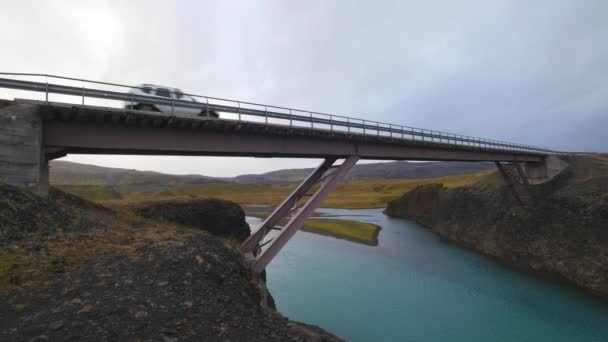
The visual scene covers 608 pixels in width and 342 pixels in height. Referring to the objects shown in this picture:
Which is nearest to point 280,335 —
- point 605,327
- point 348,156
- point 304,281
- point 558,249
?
point 348,156

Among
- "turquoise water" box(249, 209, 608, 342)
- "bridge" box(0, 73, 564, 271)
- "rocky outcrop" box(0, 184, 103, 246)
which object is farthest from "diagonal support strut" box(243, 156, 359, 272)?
"rocky outcrop" box(0, 184, 103, 246)

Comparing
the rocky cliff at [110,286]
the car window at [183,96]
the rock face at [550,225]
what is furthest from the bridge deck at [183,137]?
the rock face at [550,225]

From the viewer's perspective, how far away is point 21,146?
318 inches

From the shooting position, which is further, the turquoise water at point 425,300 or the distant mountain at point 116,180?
the distant mountain at point 116,180

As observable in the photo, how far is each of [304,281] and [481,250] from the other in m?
21.9

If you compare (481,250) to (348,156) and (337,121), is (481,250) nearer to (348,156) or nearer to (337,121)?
(348,156)

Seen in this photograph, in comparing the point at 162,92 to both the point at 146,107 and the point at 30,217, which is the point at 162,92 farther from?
the point at 30,217

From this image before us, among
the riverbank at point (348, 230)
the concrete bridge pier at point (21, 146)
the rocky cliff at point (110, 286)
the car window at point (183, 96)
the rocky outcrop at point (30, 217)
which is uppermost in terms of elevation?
the car window at point (183, 96)

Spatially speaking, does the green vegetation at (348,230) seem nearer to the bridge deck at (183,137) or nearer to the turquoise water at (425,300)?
the turquoise water at (425,300)

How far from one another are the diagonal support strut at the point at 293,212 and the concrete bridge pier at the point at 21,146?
820cm

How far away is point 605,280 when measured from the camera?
17.8 metres

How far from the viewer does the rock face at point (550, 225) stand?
1978 centimetres

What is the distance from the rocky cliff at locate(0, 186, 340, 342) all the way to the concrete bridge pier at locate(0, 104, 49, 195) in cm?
61

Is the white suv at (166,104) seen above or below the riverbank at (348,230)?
above
